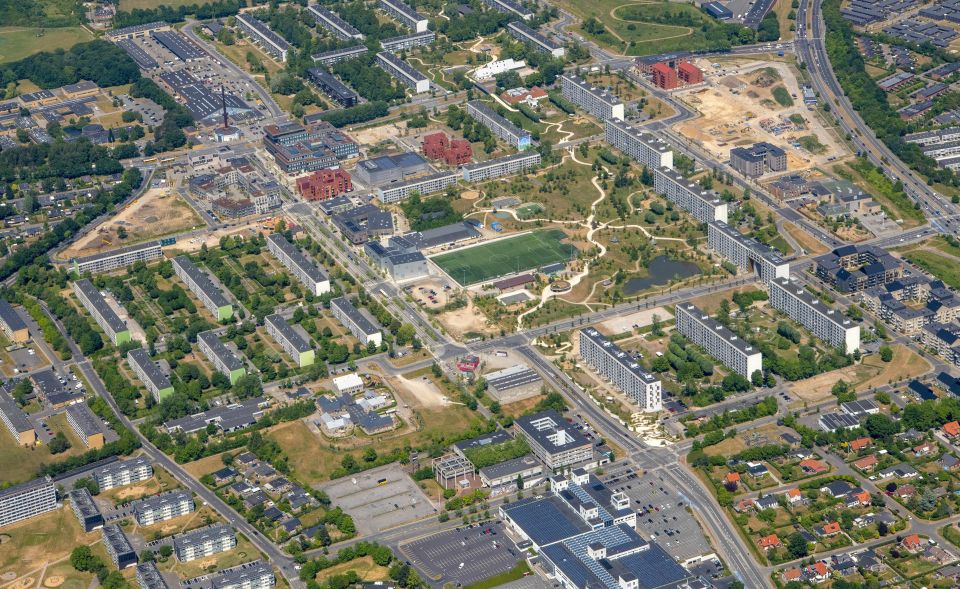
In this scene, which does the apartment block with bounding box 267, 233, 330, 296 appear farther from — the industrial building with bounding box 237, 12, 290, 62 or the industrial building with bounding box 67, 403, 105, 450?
the industrial building with bounding box 237, 12, 290, 62

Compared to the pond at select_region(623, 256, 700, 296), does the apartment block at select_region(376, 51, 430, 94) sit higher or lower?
higher

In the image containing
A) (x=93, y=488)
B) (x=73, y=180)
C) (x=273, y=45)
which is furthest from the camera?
(x=273, y=45)

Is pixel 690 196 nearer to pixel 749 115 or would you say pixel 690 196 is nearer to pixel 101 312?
pixel 749 115

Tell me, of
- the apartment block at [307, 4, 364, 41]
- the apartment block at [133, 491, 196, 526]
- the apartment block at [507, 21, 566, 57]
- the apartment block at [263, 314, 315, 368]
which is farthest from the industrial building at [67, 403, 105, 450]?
the apartment block at [307, 4, 364, 41]

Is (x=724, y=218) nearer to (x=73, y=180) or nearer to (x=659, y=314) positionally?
(x=659, y=314)

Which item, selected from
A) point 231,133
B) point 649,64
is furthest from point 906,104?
point 231,133
